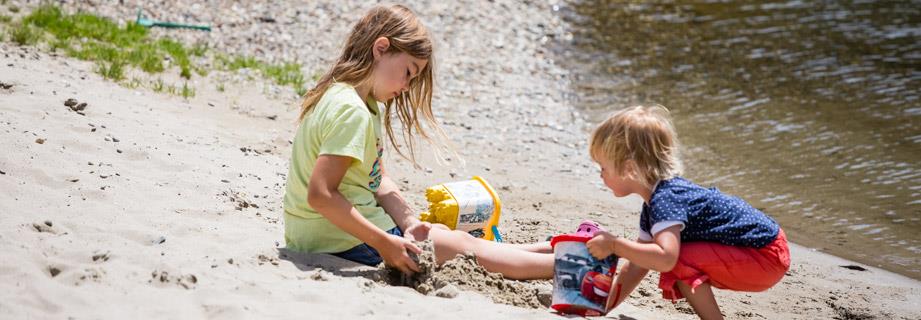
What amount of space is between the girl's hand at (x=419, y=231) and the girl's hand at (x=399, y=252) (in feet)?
0.70

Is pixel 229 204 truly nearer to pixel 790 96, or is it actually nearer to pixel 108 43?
pixel 108 43

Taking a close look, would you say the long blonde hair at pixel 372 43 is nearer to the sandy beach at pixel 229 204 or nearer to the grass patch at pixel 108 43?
the sandy beach at pixel 229 204

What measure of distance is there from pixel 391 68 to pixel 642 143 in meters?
1.18

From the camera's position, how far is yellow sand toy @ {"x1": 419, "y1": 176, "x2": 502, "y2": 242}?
4875 millimetres

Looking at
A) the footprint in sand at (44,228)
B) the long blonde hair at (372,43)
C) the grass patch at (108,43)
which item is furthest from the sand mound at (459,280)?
the grass patch at (108,43)

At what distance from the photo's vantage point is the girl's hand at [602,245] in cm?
405

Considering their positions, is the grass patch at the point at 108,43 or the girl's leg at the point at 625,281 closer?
the girl's leg at the point at 625,281

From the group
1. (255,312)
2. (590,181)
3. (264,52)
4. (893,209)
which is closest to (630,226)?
(590,181)

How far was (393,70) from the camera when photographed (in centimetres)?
451

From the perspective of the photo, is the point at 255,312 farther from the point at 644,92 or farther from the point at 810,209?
the point at 644,92

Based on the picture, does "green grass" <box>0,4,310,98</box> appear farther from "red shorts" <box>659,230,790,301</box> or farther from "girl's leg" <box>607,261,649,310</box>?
"red shorts" <box>659,230,790,301</box>

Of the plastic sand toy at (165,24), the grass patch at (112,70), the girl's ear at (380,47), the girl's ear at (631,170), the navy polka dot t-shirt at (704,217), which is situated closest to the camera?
the navy polka dot t-shirt at (704,217)

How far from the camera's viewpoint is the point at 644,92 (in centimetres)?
1019

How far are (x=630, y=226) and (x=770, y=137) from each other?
110 inches
